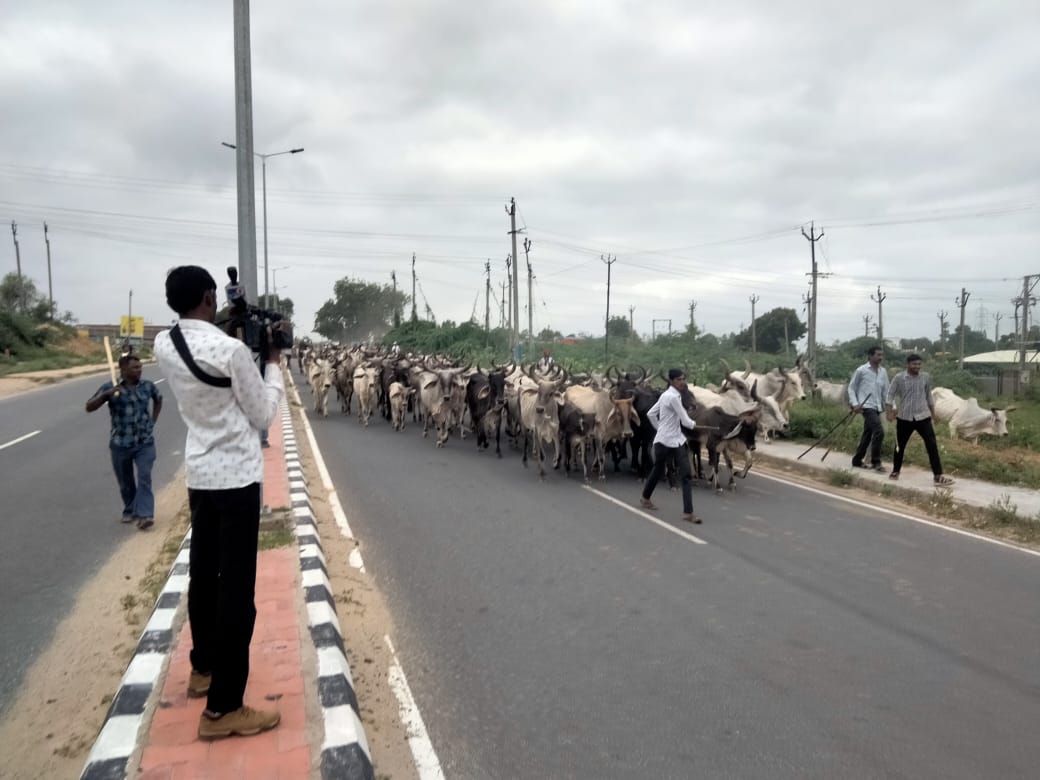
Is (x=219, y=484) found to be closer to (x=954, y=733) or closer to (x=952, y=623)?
(x=954, y=733)

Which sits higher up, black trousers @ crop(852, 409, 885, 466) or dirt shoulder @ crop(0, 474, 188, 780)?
black trousers @ crop(852, 409, 885, 466)

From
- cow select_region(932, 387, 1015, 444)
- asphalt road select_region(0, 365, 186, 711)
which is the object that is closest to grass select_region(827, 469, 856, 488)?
cow select_region(932, 387, 1015, 444)

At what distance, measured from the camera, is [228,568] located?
3.73 m

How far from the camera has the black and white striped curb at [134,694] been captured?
11.8 feet

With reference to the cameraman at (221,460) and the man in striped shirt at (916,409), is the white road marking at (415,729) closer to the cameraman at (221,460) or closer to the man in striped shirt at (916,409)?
the cameraman at (221,460)

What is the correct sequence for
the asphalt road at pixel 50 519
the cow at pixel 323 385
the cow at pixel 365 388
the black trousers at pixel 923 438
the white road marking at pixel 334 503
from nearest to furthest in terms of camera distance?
the asphalt road at pixel 50 519
the white road marking at pixel 334 503
the black trousers at pixel 923 438
the cow at pixel 365 388
the cow at pixel 323 385

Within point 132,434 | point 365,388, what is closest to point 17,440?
point 365,388

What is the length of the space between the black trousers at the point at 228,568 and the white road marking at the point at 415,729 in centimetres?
90

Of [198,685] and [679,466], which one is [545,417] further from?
[198,685]

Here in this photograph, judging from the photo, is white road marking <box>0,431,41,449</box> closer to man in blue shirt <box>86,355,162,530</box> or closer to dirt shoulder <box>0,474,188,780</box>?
man in blue shirt <box>86,355,162,530</box>

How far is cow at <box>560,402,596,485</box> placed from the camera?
1195cm

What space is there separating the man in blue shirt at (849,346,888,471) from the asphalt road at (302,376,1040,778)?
270 centimetres

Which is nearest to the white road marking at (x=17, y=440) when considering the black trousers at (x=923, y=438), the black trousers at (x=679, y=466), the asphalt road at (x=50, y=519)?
the asphalt road at (x=50, y=519)

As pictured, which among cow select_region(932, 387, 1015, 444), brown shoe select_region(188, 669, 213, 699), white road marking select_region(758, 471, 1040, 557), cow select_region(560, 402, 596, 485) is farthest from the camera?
cow select_region(932, 387, 1015, 444)
